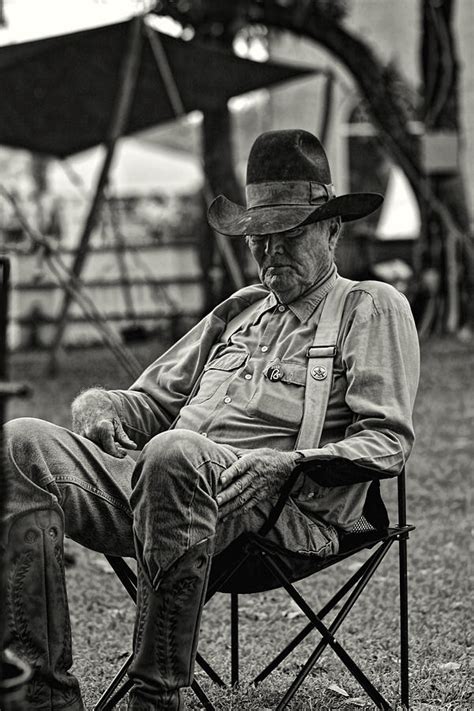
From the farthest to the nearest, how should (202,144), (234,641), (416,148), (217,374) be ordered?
1. (416,148)
2. (202,144)
3. (234,641)
4. (217,374)

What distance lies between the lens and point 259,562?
3119 millimetres

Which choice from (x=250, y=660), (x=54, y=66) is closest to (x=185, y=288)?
(x=54, y=66)

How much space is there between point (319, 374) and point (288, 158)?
24.8 inches

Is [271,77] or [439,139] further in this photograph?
[439,139]

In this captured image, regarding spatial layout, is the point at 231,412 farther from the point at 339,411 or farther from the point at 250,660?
the point at 250,660

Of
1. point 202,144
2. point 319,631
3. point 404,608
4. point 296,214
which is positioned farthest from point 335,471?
→ point 202,144

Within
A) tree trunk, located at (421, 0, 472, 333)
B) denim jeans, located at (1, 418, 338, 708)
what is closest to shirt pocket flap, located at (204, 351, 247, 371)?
denim jeans, located at (1, 418, 338, 708)

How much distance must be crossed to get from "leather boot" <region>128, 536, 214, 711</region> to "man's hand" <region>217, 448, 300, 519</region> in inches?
6.9

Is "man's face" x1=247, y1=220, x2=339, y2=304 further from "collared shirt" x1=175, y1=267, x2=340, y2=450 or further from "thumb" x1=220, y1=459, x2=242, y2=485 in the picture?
"thumb" x1=220, y1=459, x2=242, y2=485

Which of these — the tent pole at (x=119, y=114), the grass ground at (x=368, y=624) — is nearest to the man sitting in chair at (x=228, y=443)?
the grass ground at (x=368, y=624)

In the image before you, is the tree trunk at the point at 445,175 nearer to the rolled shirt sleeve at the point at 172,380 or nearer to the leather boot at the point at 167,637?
the rolled shirt sleeve at the point at 172,380

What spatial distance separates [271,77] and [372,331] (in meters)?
7.57

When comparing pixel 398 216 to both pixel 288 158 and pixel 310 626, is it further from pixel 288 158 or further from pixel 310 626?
pixel 310 626

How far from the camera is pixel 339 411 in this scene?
3.23 metres
